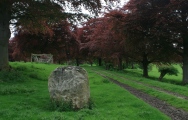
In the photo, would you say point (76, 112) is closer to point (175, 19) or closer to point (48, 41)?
point (175, 19)

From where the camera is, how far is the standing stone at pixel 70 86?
22.9 feet

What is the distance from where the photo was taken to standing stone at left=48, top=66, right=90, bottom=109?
6.97m

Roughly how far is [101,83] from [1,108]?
6.99 m

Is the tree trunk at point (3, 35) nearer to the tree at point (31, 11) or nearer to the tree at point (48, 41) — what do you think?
the tree at point (31, 11)

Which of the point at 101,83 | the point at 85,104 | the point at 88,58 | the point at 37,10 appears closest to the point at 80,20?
the point at 37,10

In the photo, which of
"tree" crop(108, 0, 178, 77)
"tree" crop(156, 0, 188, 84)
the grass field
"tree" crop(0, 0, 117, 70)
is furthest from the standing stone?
"tree" crop(108, 0, 178, 77)

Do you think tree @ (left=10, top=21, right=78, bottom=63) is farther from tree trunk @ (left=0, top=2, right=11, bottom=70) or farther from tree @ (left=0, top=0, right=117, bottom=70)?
tree trunk @ (left=0, top=2, right=11, bottom=70)

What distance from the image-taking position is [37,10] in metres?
12.9

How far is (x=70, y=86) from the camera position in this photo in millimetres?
6965

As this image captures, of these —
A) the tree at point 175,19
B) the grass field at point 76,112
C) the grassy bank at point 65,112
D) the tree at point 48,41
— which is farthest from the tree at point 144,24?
the tree at point 48,41

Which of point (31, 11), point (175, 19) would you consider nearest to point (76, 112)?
point (31, 11)

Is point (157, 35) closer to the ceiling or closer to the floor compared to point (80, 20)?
closer to the floor

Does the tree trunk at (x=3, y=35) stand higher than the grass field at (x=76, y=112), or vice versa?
the tree trunk at (x=3, y=35)

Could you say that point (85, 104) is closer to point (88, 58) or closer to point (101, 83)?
point (101, 83)
